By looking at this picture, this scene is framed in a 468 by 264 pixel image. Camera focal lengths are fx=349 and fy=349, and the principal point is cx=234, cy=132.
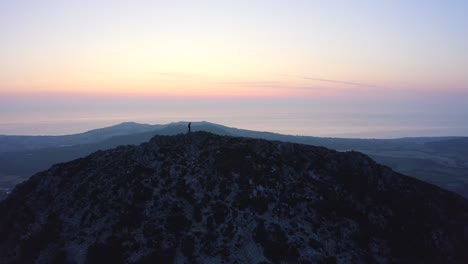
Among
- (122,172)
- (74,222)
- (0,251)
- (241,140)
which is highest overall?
(241,140)

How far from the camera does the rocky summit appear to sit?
42.5 metres

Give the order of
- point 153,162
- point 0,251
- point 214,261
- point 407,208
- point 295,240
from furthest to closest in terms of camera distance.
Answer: point 153,162
point 407,208
point 0,251
point 295,240
point 214,261

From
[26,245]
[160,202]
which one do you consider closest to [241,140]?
[160,202]

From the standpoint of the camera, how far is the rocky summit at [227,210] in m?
42.5

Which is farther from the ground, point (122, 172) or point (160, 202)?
point (122, 172)

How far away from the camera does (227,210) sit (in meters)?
47.2

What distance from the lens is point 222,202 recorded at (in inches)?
1916

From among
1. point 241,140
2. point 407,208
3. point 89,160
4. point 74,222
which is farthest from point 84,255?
point 407,208

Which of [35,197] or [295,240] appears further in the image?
[35,197]

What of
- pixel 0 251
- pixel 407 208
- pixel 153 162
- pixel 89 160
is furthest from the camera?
pixel 89 160

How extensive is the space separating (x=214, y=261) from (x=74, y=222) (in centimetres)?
2088

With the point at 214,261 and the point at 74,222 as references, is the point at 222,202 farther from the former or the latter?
the point at 74,222

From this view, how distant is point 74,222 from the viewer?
47.3 metres

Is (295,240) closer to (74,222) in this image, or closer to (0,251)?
(74,222)
